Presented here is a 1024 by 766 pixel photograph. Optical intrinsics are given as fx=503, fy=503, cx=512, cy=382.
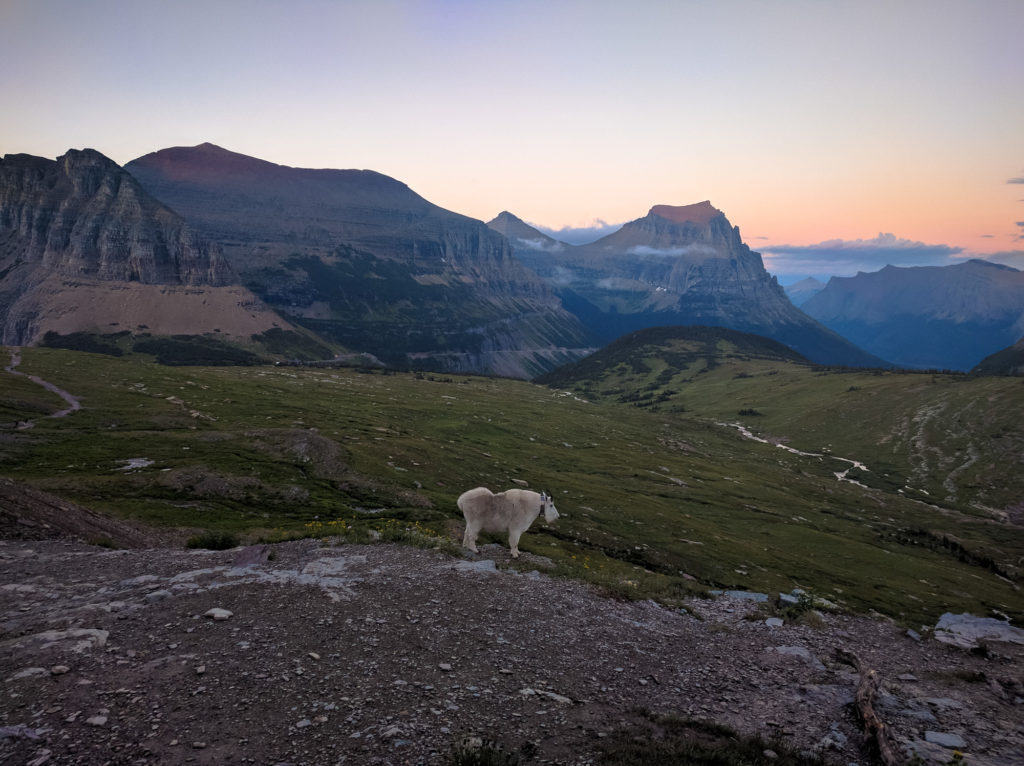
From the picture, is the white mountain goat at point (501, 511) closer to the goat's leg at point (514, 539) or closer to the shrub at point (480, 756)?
the goat's leg at point (514, 539)

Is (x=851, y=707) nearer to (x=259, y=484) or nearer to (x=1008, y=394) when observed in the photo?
(x=259, y=484)

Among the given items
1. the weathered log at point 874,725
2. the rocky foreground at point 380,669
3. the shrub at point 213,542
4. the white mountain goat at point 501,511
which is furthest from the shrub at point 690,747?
the shrub at point 213,542

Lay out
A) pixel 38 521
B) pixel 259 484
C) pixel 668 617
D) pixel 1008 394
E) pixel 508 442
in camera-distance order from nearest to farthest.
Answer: pixel 38 521 < pixel 668 617 < pixel 259 484 < pixel 508 442 < pixel 1008 394

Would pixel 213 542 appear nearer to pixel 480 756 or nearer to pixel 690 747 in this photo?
pixel 480 756

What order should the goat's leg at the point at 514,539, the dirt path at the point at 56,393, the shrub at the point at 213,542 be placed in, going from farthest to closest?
the dirt path at the point at 56,393 < the goat's leg at the point at 514,539 < the shrub at the point at 213,542

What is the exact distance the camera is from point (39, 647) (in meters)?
13.2

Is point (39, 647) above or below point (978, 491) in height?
above

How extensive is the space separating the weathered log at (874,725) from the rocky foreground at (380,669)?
504 mm

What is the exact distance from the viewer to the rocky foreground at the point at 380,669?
11.2 metres

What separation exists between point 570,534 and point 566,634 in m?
26.9

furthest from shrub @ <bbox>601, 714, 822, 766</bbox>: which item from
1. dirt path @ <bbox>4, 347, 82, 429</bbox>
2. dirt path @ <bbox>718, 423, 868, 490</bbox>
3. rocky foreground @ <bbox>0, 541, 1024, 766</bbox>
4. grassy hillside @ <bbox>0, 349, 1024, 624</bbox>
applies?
dirt path @ <bbox>718, 423, 868, 490</bbox>

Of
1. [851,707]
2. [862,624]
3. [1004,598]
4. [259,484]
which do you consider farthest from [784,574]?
[259,484]

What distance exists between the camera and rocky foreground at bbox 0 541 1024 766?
1119 centimetres

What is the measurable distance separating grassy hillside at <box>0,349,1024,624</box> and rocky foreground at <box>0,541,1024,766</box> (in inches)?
306
